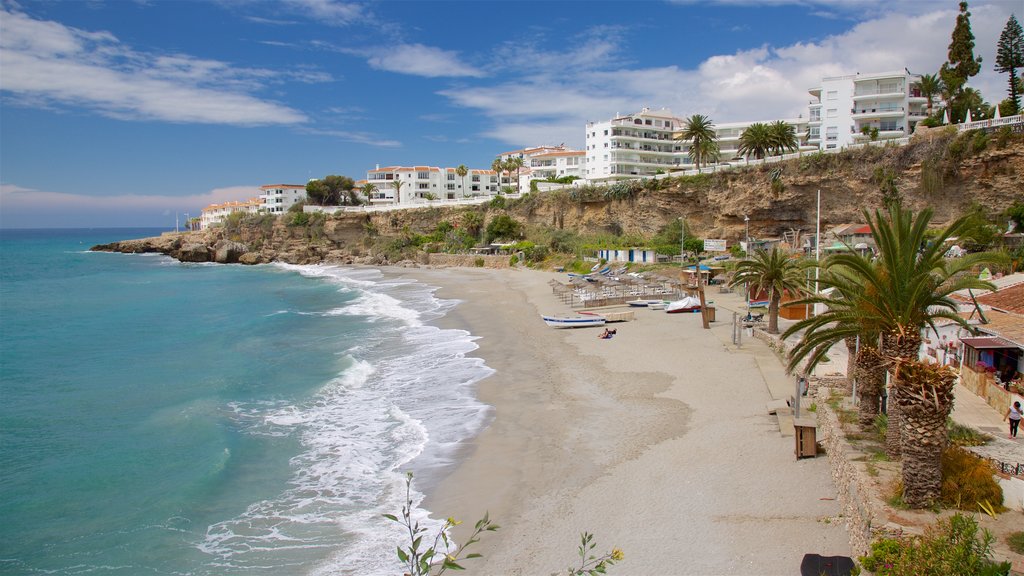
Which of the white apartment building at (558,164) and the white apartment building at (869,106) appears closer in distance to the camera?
the white apartment building at (869,106)

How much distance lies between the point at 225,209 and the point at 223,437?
12866 cm

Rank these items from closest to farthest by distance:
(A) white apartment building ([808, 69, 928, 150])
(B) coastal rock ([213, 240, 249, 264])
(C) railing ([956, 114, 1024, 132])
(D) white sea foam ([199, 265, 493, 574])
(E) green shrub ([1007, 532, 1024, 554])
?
1. (E) green shrub ([1007, 532, 1024, 554])
2. (D) white sea foam ([199, 265, 493, 574])
3. (C) railing ([956, 114, 1024, 132])
4. (A) white apartment building ([808, 69, 928, 150])
5. (B) coastal rock ([213, 240, 249, 264])

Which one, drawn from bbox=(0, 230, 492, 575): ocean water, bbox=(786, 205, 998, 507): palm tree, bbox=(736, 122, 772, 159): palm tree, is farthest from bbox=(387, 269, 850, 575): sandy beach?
bbox=(736, 122, 772, 159): palm tree

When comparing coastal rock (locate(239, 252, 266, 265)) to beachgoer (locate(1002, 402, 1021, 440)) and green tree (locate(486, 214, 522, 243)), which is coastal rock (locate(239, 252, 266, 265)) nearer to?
green tree (locate(486, 214, 522, 243))

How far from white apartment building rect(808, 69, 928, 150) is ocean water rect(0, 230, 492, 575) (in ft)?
149

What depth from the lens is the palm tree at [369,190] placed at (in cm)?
9750

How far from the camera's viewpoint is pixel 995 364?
1515 centimetres

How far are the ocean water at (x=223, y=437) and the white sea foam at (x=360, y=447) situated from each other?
5cm

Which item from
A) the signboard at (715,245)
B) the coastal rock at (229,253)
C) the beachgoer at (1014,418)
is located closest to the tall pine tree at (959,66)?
the signboard at (715,245)

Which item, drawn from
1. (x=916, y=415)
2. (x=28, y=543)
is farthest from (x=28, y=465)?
(x=916, y=415)

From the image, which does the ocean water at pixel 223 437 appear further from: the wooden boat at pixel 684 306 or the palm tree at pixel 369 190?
the palm tree at pixel 369 190

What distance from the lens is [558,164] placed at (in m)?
82.6

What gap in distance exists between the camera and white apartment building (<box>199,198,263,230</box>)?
11654 centimetres

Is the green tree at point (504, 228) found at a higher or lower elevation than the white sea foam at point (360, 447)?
higher
